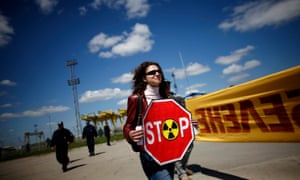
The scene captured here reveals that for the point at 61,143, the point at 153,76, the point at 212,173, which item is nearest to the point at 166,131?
the point at 153,76

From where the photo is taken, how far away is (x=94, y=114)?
233ft

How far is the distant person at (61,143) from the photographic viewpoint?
30.5 feet

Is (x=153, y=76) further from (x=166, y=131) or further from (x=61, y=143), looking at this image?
(x=61, y=143)

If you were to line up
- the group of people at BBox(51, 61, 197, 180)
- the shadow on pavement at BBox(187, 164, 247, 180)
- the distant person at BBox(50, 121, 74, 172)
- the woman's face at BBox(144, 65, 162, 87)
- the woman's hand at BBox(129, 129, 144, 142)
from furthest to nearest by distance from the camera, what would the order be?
the distant person at BBox(50, 121, 74, 172) < the shadow on pavement at BBox(187, 164, 247, 180) < the woman's face at BBox(144, 65, 162, 87) < the group of people at BBox(51, 61, 197, 180) < the woman's hand at BBox(129, 129, 144, 142)

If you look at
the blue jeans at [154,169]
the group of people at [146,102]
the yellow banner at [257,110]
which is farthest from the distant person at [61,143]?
the blue jeans at [154,169]

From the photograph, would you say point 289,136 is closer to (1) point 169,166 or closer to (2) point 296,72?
(2) point 296,72

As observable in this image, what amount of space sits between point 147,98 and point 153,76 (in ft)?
0.91

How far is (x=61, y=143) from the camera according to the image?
31.2 ft

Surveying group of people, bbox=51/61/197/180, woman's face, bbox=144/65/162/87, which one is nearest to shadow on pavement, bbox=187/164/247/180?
group of people, bbox=51/61/197/180

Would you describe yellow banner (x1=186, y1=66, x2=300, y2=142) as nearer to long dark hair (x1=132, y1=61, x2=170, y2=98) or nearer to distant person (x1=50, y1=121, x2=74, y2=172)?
long dark hair (x1=132, y1=61, x2=170, y2=98)

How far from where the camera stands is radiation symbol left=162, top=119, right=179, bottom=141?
173cm

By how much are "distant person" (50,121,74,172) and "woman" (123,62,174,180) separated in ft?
27.0

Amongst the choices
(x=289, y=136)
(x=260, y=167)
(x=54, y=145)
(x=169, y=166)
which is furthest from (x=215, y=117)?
(x=54, y=145)

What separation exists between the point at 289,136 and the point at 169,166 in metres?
2.56
